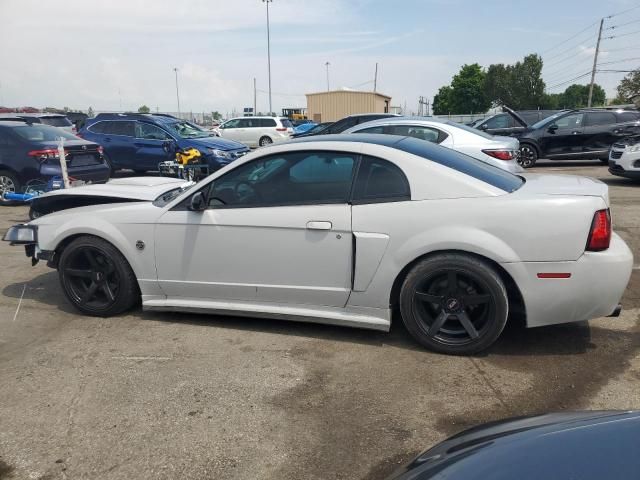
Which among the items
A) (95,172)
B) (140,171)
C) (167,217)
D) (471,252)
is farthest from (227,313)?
(140,171)

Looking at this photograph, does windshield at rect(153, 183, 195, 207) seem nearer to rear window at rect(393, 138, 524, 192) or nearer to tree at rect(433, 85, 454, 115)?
rear window at rect(393, 138, 524, 192)

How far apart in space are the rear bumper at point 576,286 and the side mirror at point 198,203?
2.21 meters

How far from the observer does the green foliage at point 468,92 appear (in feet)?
252

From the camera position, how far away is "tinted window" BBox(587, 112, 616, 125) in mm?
14242

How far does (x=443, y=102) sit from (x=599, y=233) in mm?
86099

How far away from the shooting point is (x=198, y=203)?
3.95 m

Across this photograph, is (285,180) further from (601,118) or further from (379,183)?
(601,118)

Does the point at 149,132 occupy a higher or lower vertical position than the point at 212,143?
higher

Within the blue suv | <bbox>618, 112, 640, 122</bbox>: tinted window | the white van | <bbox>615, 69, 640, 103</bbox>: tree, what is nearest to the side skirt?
the blue suv

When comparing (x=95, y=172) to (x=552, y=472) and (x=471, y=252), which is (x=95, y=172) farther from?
(x=552, y=472)

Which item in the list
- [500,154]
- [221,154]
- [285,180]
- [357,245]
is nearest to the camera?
[357,245]

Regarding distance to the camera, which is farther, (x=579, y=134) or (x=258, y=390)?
(x=579, y=134)

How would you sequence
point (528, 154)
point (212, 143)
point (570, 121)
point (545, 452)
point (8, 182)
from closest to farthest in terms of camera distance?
point (545, 452), point (8, 182), point (212, 143), point (570, 121), point (528, 154)

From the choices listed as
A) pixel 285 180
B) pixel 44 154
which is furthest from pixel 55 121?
pixel 285 180
